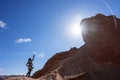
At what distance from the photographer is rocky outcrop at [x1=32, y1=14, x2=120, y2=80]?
32.0 meters

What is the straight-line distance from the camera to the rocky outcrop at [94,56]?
32031mm

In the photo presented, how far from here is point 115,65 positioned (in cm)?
3656

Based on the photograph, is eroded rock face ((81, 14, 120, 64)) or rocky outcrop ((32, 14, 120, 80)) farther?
eroded rock face ((81, 14, 120, 64))

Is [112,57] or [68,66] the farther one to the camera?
[112,57]

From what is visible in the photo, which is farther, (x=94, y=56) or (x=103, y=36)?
(x=103, y=36)

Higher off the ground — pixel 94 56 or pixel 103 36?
pixel 103 36

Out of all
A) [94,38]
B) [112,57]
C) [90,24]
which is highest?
[90,24]

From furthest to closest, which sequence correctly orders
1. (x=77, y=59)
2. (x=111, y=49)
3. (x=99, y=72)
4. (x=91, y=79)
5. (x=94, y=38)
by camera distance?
(x=94, y=38) < (x=111, y=49) < (x=77, y=59) < (x=99, y=72) < (x=91, y=79)

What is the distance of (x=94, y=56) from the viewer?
39.2 meters

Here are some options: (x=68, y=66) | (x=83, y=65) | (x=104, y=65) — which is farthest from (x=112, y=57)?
(x=68, y=66)

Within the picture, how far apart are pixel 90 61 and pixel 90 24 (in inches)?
573

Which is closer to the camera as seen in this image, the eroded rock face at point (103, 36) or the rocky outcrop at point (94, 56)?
the rocky outcrop at point (94, 56)

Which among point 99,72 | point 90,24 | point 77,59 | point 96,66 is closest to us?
point 99,72

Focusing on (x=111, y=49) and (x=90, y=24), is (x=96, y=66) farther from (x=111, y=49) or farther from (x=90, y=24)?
(x=90, y=24)
